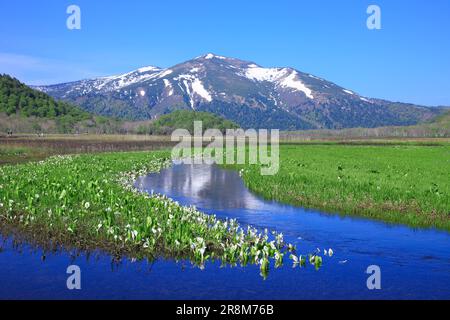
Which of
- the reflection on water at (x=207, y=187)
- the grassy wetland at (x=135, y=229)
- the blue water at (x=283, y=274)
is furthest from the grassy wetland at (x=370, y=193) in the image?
the grassy wetland at (x=135, y=229)

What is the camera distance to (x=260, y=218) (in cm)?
2270

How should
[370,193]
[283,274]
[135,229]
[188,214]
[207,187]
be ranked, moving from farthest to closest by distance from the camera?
[207,187] < [370,193] < [188,214] < [135,229] < [283,274]

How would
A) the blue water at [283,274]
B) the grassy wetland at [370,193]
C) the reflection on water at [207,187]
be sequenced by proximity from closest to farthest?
the blue water at [283,274] < the grassy wetland at [370,193] < the reflection on water at [207,187]

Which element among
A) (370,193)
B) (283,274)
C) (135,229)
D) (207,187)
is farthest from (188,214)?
(207,187)

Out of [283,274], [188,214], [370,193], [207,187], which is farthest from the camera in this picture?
[207,187]

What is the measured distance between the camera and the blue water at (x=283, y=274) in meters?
12.6

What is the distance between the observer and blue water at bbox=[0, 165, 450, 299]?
41.3 feet

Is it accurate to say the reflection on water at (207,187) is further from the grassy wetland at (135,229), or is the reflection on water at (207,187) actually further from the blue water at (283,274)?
the blue water at (283,274)

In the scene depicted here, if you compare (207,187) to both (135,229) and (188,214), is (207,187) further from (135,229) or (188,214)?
(135,229)

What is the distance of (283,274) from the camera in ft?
46.5

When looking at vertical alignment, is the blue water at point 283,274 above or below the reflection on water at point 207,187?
below

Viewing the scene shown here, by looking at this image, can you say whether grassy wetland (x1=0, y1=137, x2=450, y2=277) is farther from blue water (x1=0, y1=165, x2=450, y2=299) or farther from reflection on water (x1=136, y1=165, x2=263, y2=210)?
reflection on water (x1=136, y1=165, x2=263, y2=210)
